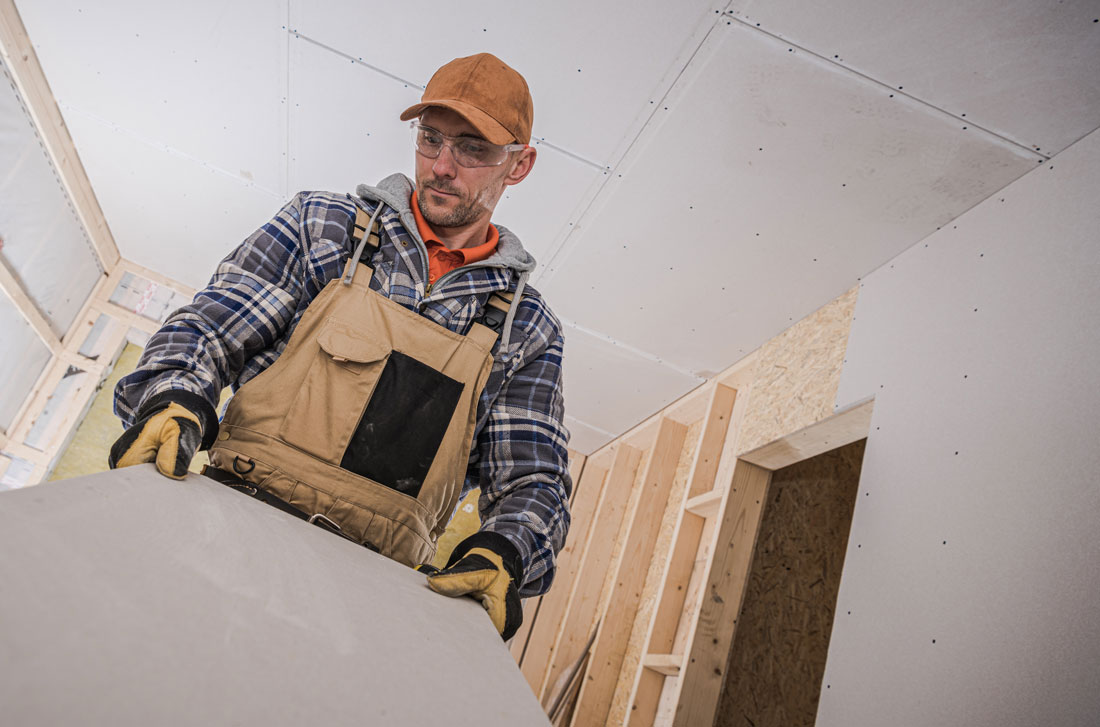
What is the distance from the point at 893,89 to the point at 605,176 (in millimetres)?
1006

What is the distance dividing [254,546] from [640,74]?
183cm

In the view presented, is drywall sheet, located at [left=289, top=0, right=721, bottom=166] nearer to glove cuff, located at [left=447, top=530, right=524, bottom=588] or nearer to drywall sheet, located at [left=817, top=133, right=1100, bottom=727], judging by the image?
drywall sheet, located at [left=817, top=133, right=1100, bottom=727]

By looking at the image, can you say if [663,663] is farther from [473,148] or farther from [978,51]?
[978,51]

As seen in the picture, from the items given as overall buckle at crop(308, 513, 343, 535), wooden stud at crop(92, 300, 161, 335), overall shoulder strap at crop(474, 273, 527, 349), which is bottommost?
overall buckle at crop(308, 513, 343, 535)

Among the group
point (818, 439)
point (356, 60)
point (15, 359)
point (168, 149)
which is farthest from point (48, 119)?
point (818, 439)

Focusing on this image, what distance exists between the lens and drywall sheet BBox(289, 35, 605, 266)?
2.52 metres

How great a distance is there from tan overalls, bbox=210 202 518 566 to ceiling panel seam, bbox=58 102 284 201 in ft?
8.04

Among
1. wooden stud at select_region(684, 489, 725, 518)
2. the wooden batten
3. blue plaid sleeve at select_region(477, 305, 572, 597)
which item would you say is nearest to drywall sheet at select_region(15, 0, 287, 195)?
blue plaid sleeve at select_region(477, 305, 572, 597)

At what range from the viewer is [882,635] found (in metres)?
1.77

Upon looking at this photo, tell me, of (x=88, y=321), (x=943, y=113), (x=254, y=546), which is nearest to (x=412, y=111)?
(x=254, y=546)

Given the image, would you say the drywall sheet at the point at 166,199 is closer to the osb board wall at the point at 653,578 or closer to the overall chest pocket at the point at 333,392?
the overall chest pocket at the point at 333,392

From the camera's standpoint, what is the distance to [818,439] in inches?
104

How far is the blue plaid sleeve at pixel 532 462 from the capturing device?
133 centimetres

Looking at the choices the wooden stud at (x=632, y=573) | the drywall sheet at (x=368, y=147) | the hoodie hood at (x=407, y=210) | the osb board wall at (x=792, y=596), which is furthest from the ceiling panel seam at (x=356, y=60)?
the wooden stud at (x=632, y=573)
